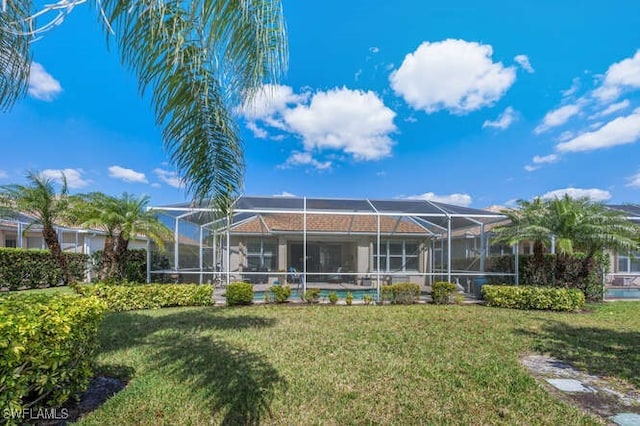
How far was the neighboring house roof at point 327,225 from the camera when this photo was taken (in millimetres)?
17688

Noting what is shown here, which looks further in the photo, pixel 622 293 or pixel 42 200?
pixel 622 293

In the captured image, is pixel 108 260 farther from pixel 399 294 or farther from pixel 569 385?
pixel 569 385

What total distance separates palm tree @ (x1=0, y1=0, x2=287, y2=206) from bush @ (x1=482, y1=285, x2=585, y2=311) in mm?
10712

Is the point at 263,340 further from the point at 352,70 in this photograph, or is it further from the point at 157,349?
the point at 352,70

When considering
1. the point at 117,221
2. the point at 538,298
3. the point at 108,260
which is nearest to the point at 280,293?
the point at 117,221

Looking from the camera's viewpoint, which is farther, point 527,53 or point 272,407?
point 527,53

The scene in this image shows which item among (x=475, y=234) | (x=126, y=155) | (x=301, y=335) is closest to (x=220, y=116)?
(x=126, y=155)

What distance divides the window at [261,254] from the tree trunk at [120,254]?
7.30 m

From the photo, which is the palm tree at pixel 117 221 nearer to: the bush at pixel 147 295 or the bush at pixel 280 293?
the bush at pixel 147 295

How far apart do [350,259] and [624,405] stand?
1632 centimetres

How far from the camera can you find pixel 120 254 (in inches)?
440

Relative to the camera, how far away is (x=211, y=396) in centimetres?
423

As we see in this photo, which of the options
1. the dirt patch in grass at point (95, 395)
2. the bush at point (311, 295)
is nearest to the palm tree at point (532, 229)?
the bush at point (311, 295)

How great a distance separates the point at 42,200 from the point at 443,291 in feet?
41.6
